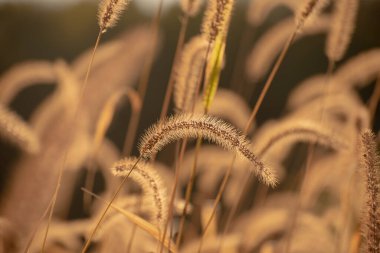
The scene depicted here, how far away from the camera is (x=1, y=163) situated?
4.39m

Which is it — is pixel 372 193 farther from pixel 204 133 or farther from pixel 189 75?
pixel 189 75

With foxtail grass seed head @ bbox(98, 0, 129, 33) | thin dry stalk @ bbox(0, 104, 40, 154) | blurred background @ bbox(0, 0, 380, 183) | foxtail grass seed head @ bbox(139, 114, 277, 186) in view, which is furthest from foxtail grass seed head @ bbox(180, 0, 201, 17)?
blurred background @ bbox(0, 0, 380, 183)

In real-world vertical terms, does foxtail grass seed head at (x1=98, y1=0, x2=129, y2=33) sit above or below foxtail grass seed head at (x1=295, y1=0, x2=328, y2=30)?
below

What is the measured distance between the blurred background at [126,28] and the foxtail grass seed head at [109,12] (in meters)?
3.59

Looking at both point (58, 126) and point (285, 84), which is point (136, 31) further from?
point (285, 84)

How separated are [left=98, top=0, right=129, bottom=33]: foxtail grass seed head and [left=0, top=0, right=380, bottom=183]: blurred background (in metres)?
3.59

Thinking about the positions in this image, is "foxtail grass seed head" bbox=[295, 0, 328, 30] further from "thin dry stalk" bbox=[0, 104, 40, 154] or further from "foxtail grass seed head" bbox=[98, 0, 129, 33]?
"thin dry stalk" bbox=[0, 104, 40, 154]

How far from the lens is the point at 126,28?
4715 millimetres

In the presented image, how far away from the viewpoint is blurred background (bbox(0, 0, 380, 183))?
4969 mm

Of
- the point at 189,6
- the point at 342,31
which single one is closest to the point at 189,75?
the point at 189,6

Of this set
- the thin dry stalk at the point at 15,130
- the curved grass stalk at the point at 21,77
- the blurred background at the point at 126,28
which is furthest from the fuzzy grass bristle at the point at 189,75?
the blurred background at the point at 126,28

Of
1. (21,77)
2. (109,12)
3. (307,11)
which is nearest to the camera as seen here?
(109,12)

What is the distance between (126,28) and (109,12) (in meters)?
3.73

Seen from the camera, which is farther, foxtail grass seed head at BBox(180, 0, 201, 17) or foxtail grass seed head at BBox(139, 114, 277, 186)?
foxtail grass seed head at BBox(180, 0, 201, 17)
